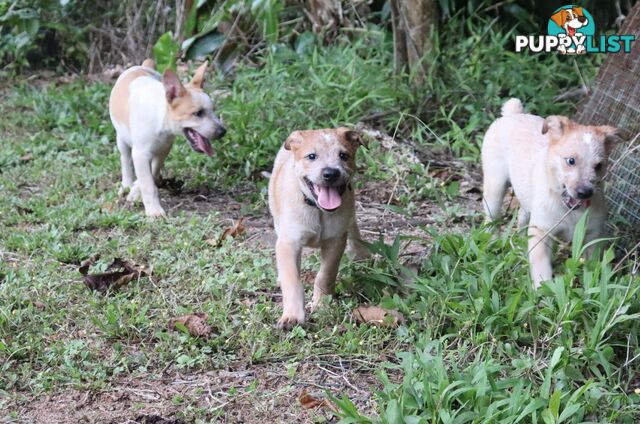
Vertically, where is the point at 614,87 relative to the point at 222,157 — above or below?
above

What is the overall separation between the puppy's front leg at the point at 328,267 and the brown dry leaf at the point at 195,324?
61 cm

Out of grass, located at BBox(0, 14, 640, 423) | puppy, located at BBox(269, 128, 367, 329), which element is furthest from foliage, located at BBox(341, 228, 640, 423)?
puppy, located at BBox(269, 128, 367, 329)

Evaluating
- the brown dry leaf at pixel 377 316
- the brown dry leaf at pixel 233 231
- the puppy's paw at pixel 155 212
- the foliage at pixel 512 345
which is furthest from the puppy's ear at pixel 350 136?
the puppy's paw at pixel 155 212

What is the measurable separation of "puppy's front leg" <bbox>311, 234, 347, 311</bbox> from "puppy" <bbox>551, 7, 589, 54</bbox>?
455 centimetres

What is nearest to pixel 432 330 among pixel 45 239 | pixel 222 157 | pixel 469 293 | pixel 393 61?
pixel 469 293

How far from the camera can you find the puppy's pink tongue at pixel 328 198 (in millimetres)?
4770

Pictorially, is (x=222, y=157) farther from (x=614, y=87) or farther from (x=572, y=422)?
(x=572, y=422)

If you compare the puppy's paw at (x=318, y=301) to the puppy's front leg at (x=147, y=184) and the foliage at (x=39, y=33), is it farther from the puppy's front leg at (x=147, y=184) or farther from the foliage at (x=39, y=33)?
the foliage at (x=39, y=33)

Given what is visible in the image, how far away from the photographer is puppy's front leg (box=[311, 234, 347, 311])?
4.98m

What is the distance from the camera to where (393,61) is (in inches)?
351

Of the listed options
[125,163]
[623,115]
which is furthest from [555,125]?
[125,163]

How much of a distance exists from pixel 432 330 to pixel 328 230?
811 millimetres

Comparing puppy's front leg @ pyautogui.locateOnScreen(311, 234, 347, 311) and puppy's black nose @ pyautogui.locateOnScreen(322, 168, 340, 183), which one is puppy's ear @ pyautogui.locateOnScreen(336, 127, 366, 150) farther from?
puppy's front leg @ pyautogui.locateOnScreen(311, 234, 347, 311)

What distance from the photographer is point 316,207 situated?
4941 millimetres
